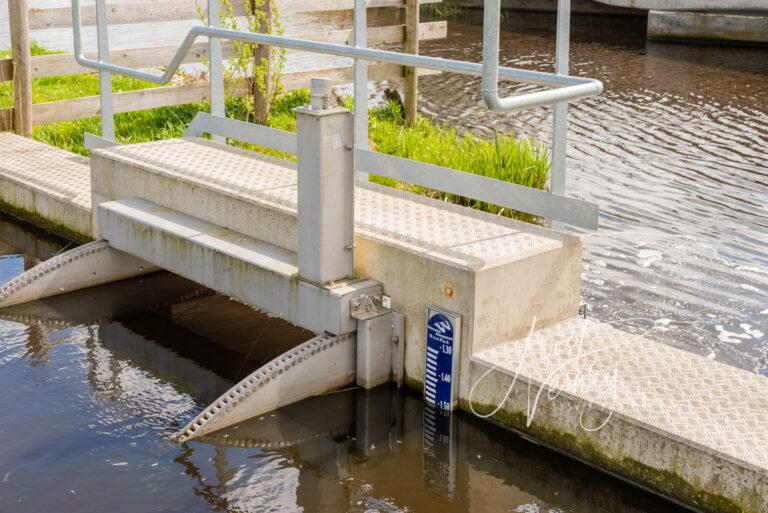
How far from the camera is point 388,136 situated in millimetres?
10094

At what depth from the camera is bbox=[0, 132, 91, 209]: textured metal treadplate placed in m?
8.30

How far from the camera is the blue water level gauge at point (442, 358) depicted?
210 inches

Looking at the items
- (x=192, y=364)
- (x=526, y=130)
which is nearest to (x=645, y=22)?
(x=526, y=130)

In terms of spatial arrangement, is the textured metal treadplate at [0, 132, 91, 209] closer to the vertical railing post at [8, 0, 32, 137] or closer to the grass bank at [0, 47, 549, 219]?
the vertical railing post at [8, 0, 32, 137]

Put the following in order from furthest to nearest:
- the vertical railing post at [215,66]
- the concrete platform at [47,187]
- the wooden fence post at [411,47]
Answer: the wooden fence post at [411,47]
the concrete platform at [47,187]
the vertical railing post at [215,66]

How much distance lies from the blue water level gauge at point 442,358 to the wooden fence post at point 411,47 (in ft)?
18.3

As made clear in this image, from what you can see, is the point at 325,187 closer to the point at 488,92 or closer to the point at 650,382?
the point at 488,92

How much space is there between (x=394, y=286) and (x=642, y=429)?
1495mm

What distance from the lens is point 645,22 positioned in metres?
21.1

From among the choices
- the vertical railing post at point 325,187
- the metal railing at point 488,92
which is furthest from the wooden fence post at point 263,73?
the vertical railing post at point 325,187

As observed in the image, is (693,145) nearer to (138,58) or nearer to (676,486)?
(138,58)

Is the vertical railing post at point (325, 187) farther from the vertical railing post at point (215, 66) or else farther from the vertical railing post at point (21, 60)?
the vertical railing post at point (21, 60)

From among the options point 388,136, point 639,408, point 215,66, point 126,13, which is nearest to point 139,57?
point 126,13

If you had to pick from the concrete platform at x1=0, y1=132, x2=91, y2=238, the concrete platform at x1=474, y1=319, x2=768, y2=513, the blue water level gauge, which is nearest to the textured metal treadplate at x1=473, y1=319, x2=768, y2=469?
the concrete platform at x1=474, y1=319, x2=768, y2=513
